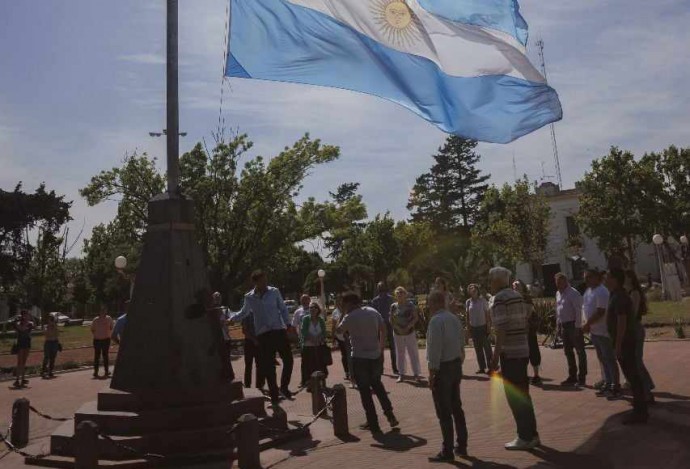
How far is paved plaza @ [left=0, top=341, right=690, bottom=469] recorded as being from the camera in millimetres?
6016

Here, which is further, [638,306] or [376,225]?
[376,225]

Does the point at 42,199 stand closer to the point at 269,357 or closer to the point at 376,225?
the point at 376,225

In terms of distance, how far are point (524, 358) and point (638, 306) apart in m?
2.40

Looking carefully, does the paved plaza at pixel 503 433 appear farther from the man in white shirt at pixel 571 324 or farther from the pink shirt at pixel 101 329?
the pink shirt at pixel 101 329

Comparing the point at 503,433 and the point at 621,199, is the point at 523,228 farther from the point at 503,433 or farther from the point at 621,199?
the point at 503,433

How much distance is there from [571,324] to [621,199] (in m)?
39.9

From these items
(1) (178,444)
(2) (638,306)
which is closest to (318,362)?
(1) (178,444)

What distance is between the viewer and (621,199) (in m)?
46.0

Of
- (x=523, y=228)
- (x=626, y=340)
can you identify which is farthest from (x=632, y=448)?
(x=523, y=228)

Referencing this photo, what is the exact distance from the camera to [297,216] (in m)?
31.8

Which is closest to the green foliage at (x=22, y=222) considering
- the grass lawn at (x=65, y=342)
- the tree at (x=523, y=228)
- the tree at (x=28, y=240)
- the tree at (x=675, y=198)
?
the tree at (x=28, y=240)

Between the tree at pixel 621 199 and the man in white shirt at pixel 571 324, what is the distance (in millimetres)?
38316

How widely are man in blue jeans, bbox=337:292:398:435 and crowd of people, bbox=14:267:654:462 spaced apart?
12 mm

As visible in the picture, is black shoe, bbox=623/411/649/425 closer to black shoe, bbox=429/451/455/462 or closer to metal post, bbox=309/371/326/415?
black shoe, bbox=429/451/455/462
